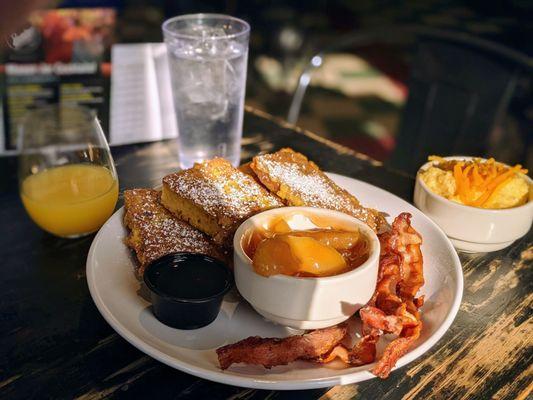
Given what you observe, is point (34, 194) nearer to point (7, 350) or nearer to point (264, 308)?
point (7, 350)

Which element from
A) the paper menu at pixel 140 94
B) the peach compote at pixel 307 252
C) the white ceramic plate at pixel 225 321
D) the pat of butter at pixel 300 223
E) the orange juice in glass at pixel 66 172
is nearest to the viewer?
the white ceramic plate at pixel 225 321

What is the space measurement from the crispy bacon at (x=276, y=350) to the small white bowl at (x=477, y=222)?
0.66 meters

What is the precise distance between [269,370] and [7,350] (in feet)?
1.99

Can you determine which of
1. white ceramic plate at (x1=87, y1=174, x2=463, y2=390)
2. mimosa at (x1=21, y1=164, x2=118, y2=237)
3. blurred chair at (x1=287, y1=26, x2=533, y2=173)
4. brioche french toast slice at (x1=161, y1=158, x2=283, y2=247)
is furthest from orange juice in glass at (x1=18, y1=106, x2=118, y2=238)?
blurred chair at (x1=287, y1=26, x2=533, y2=173)

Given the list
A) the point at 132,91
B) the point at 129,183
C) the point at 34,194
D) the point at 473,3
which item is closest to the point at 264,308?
the point at 34,194

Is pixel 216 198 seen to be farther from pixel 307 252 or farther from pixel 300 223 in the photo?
pixel 307 252

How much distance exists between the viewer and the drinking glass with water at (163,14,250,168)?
1.99 metres

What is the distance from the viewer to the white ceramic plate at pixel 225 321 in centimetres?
113

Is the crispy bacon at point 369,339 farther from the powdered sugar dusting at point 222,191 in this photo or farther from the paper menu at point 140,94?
the paper menu at point 140,94

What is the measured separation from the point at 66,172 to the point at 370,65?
17.5 feet

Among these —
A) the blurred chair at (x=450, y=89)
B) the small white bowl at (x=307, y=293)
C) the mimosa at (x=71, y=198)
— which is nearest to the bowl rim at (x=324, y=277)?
the small white bowl at (x=307, y=293)

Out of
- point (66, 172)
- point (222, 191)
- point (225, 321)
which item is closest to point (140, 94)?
point (66, 172)

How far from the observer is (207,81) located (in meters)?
2.03

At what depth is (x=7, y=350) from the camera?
127cm
